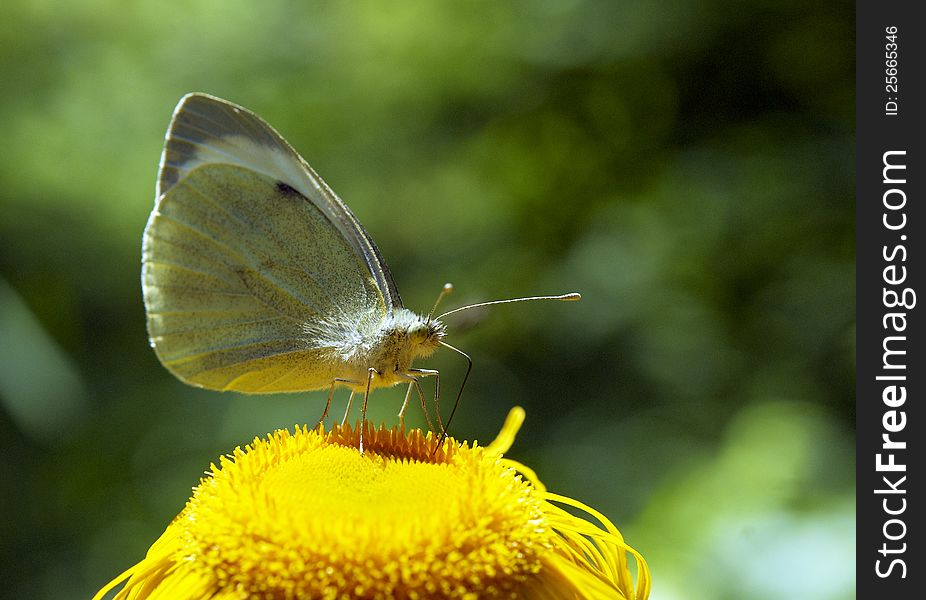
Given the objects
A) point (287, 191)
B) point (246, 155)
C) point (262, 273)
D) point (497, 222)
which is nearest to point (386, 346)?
point (262, 273)

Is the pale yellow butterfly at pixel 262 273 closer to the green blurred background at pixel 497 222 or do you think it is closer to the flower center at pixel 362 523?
the flower center at pixel 362 523

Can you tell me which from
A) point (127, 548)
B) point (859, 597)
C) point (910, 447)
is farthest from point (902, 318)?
point (127, 548)

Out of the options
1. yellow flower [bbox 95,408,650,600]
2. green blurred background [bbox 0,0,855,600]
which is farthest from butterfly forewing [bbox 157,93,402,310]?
green blurred background [bbox 0,0,855,600]

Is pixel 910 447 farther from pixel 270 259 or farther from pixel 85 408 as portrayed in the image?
pixel 85 408

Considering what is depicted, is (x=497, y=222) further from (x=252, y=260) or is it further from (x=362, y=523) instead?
(x=362, y=523)

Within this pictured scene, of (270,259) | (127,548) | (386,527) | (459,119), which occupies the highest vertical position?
(459,119)

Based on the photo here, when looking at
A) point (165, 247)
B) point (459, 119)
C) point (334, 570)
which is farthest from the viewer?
point (459, 119)

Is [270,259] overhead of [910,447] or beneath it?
overhead

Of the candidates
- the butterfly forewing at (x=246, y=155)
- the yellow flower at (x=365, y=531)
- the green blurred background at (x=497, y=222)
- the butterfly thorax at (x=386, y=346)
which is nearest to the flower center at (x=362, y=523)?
the yellow flower at (x=365, y=531)
